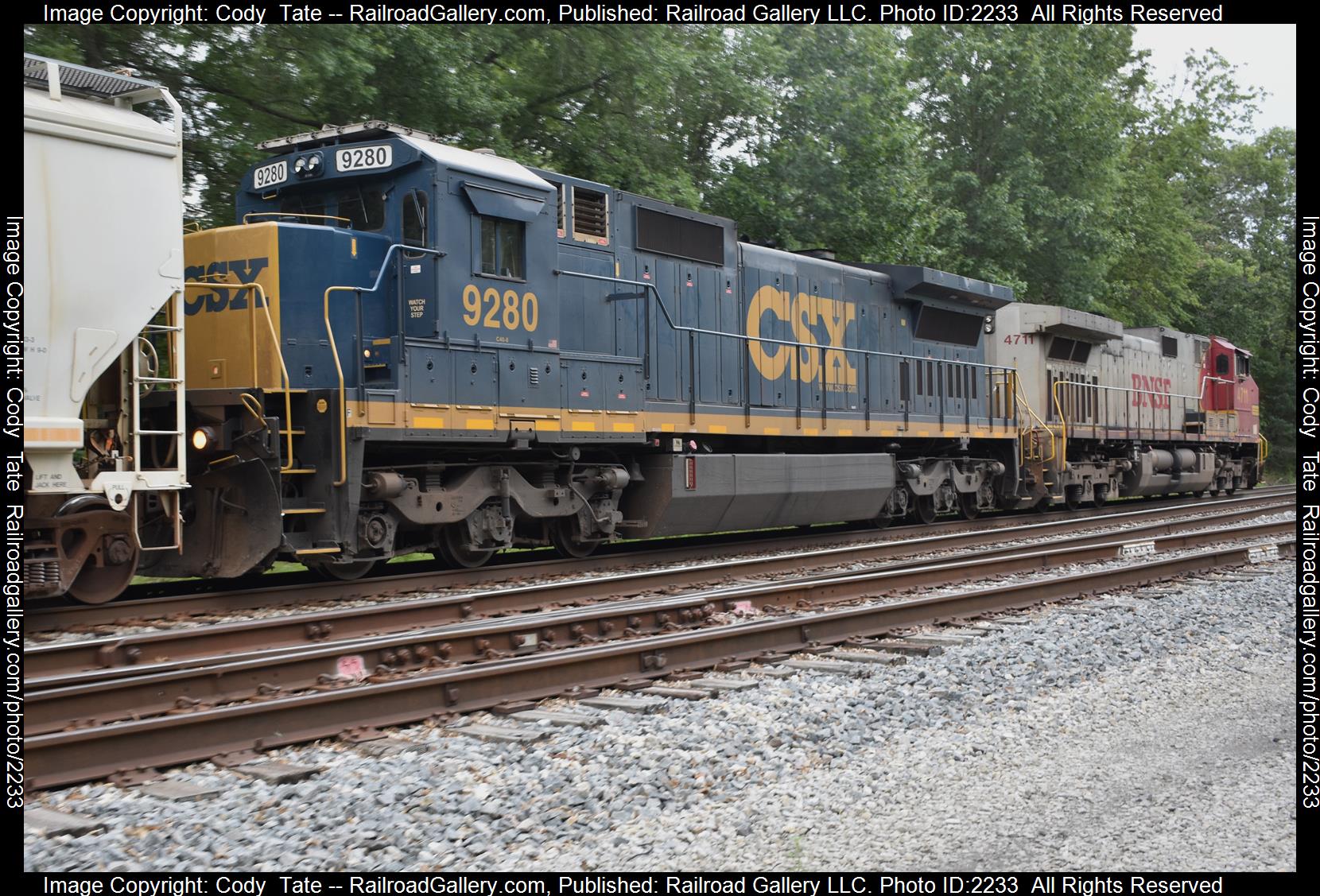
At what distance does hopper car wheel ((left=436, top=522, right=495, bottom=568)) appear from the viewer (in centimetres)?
1035

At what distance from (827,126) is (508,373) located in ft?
37.9

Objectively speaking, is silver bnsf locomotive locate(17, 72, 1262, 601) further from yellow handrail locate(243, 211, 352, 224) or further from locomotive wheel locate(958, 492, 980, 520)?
locomotive wheel locate(958, 492, 980, 520)

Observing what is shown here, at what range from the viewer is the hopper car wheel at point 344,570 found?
970 cm

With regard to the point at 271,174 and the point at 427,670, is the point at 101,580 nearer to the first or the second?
the point at 427,670

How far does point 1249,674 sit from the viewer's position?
6.68 metres

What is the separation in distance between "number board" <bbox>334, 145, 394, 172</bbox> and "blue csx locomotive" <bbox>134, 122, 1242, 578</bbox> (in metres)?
0.02

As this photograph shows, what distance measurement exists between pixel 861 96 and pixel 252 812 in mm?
17788

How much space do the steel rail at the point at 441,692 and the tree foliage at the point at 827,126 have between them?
8326 millimetres

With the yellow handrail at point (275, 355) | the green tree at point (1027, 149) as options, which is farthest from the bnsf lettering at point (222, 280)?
the green tree at point (1027, 149)

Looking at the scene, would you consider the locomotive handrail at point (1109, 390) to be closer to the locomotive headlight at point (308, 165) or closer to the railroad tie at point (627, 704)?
the locomotive headlight at point (308, 165)

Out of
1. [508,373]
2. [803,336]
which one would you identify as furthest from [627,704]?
[803,336]

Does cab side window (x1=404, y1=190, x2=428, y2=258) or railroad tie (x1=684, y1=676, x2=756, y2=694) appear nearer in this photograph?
railroad tie (x1=684, y1=676, x2=756, y2=694)

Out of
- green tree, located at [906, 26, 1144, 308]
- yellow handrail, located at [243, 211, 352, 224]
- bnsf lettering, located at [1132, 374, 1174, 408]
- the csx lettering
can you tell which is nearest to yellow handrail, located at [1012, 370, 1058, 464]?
the csx lettering
